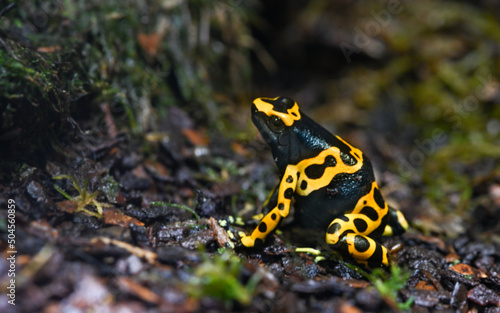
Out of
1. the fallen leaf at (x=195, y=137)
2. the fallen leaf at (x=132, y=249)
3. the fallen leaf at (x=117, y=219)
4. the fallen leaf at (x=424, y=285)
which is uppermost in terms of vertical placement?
the fallen leaf at (x=132, y=249)

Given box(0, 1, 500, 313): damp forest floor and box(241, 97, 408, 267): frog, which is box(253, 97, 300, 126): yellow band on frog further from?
box(0, 1, 500, 313): damp forest floor

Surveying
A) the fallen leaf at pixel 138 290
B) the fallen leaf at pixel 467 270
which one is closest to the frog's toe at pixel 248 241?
the fallen leaf at pixel 138 290

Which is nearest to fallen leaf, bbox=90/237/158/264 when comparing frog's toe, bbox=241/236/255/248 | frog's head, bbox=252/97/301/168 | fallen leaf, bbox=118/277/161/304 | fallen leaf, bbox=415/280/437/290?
fallen leaf, bbox=118/277/161/304

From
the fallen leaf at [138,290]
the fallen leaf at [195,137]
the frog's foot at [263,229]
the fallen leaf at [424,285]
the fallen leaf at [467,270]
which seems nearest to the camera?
the fallen leaf at [138,290]

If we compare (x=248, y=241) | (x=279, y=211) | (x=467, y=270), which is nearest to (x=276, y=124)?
(x=279, y=211)

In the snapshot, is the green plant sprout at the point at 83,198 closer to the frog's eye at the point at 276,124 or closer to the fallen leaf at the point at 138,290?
the fallen leaf at the point at 138,290

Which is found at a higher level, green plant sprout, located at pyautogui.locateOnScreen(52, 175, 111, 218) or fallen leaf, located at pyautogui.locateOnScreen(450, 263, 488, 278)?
green plant sprout, located at pyautogui.locateOnScreen(52, 175, 111, 218)

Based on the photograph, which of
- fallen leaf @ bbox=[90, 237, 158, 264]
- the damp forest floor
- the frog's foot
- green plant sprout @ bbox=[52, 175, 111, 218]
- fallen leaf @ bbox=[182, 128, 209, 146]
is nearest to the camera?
the damp forest floor
